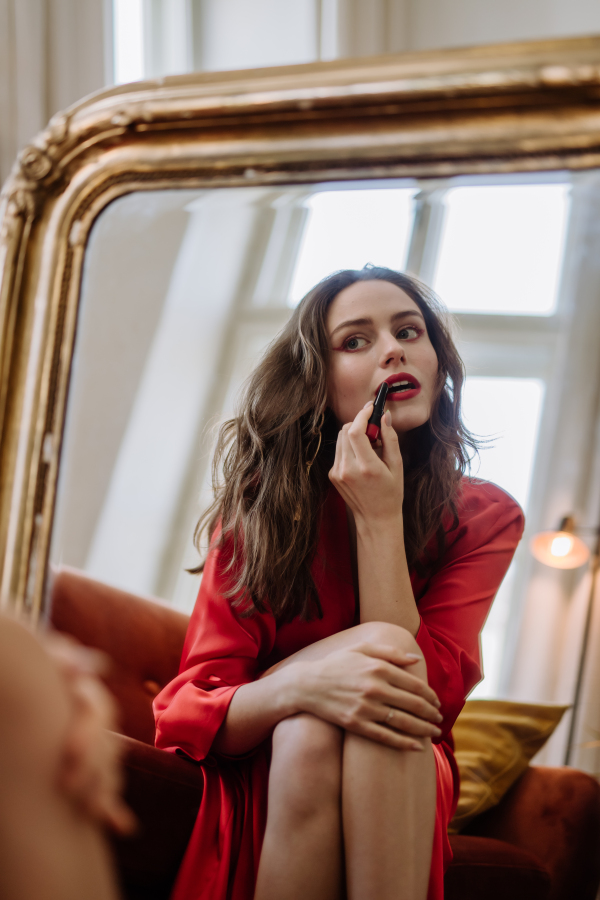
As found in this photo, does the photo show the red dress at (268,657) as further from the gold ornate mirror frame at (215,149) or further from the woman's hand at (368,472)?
the gold ornate mirror frame at (215,149)

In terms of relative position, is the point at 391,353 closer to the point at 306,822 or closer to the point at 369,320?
the point at 369,320

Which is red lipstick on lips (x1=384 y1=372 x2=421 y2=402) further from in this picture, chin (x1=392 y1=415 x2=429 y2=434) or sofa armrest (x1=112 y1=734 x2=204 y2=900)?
sofa armrest (x1=112 y1=734 x2=204 y2=900)

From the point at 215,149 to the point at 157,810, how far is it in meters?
0.55

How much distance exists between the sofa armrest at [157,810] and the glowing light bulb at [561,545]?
1.04 feet

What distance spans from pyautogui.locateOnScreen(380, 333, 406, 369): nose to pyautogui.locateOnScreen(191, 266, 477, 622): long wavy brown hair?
3 cm

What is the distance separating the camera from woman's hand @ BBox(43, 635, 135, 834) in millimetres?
391

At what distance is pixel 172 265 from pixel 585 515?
0.42 meters

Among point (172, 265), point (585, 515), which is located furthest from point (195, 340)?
point (585, 515)

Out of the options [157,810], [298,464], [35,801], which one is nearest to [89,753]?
[35,801]

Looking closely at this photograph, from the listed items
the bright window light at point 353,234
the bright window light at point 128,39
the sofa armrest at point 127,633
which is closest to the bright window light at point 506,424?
the bright window light at point 353,234

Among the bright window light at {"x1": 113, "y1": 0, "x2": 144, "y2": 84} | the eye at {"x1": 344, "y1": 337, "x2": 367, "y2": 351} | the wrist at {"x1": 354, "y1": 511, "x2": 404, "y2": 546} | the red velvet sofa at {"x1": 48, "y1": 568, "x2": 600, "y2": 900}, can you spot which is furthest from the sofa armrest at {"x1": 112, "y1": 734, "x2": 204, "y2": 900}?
the bright window light at {"x1": 113, "y1": 0, "x2": 144, "y2": 84}

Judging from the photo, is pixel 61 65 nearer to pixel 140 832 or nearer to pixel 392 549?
pixel 392 549

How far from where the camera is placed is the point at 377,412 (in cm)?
53

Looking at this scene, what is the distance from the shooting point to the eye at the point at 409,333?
1.76ft
